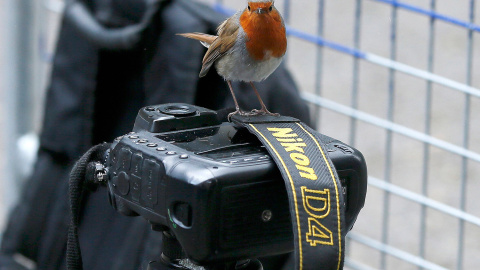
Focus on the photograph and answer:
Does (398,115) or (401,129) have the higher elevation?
(401,129)

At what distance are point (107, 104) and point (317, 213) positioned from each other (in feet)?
5.53

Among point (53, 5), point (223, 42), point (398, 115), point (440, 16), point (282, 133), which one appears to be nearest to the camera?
point (282, 133)

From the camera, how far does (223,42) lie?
1.69 meters

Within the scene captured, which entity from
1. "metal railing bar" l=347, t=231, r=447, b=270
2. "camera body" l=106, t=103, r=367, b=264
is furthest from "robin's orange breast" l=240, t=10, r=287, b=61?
"metal railing bar" l=347, t=231, r=447, b=270

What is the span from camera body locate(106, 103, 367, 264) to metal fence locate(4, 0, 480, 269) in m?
1.09

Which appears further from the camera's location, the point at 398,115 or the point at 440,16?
the point at 398,115

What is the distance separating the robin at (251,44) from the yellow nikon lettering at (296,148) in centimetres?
35

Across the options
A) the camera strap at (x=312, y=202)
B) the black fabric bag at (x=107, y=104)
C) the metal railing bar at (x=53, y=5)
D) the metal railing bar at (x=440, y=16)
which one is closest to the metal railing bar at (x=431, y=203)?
the black fabric bag at (x=107, y=104)

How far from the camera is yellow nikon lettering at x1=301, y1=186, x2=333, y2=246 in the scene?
1051 mm

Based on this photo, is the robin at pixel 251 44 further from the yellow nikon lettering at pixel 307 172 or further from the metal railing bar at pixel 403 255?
the metal railing bar at pixel 403 255

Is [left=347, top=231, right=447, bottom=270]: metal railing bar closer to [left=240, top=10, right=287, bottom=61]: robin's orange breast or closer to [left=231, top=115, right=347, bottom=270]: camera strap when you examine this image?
[left=240, top=10, right=287, bottom=61]: robin's orange breast

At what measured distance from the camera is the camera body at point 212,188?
3.48 ft

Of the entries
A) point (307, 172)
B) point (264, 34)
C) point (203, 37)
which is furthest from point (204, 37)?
point (307, 172)

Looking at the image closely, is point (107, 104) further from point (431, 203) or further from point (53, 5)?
point (431, 203)
